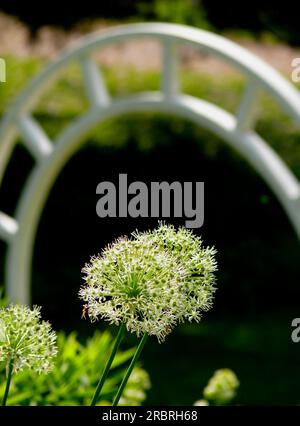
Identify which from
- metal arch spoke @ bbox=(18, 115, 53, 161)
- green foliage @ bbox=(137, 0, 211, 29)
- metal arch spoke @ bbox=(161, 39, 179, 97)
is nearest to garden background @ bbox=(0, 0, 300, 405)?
green foliage @ bbox=(137, 0, 211, 29)

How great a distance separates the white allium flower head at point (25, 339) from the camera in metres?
0.51

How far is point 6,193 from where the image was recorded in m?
5.79

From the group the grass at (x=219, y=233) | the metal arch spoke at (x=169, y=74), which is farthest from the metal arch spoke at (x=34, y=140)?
the grass at (x=219, y=233)

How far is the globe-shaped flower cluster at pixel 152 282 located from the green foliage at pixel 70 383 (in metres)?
1.24

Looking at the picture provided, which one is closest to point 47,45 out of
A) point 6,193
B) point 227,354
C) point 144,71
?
point 144,71

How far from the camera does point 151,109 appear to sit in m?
2.54

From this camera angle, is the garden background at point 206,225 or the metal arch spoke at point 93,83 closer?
the metal arch spoke at point 93,83

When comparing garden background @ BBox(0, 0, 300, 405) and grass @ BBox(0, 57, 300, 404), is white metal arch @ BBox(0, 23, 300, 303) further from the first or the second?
grass @ BBox(0, 57, 300, 404)

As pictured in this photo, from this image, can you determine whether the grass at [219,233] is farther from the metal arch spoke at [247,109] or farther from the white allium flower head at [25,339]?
the white allium flower head at [25,339]

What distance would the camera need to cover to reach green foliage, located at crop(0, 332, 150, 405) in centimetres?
182

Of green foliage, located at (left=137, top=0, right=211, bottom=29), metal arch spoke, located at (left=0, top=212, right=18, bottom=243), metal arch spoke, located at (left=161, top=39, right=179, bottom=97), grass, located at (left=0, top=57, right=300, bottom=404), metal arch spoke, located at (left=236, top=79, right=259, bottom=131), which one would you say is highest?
green foliage, located at (left=137, top=0, right=211, bottom=29)

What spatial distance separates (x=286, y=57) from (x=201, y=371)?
2.85m

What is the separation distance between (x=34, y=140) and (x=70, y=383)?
1.10 m
